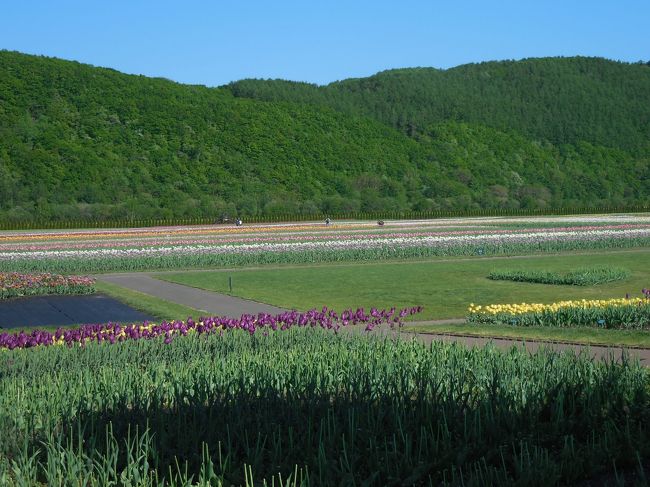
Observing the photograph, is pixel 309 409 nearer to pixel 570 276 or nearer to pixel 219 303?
pixel 219 303

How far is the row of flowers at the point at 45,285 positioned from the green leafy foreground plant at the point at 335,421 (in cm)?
1331

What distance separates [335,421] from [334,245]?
2688cm

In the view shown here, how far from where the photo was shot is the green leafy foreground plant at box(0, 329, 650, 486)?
19.1 ft

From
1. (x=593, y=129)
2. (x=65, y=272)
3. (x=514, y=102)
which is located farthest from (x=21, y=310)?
(x=514, y=102)

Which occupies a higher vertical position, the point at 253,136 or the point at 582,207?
the point at 253,136

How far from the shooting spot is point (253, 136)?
114062mm

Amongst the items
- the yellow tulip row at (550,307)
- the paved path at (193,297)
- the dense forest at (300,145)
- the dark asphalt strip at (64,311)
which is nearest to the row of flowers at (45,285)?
the dark asphalt strip at (64,311)

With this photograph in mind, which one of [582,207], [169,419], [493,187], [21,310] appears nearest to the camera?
[169,419]

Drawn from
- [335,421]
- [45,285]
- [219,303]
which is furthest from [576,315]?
[45,285]

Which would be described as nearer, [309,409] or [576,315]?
[309,409]

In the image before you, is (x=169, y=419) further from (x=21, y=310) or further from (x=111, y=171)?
(x=111, y=171)

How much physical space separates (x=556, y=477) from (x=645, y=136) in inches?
5762

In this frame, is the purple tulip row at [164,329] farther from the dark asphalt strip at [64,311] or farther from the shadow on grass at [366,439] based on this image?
the dark asphalt strip at [64,311]

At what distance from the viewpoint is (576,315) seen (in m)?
14.0
